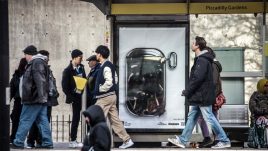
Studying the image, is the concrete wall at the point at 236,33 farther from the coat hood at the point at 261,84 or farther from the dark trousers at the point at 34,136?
the dark trousers at the point at 34,136

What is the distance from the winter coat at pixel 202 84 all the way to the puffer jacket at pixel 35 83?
2.21 meters

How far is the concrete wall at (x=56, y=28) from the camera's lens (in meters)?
16.0

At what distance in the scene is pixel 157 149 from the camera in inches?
454

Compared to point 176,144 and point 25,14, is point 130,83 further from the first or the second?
point 25,14

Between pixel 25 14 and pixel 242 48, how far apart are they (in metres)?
5.33

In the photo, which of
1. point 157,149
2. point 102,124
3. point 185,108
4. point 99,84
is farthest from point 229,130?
point 102,124

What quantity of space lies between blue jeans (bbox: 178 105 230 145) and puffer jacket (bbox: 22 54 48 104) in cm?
223

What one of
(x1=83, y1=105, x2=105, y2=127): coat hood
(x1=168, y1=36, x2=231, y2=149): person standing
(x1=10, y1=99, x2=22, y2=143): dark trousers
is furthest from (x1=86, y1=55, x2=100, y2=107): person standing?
(x1=83, y1=105, x2=105, y2=127): coat hood

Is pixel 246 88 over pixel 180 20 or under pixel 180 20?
under

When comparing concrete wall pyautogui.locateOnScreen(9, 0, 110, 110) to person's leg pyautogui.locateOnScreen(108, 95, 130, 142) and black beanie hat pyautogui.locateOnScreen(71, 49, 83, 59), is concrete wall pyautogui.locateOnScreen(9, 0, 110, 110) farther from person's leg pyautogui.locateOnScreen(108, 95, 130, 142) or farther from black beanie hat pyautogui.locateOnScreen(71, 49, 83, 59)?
person's leg pyautogui.locateOnScreen(108, 95, 130, 142)

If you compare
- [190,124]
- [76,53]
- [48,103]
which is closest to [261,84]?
[190,124]

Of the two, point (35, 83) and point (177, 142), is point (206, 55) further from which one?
point (35, 83)

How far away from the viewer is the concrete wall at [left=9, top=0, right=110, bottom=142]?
1605 centimetres

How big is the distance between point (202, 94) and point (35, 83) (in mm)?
2571
